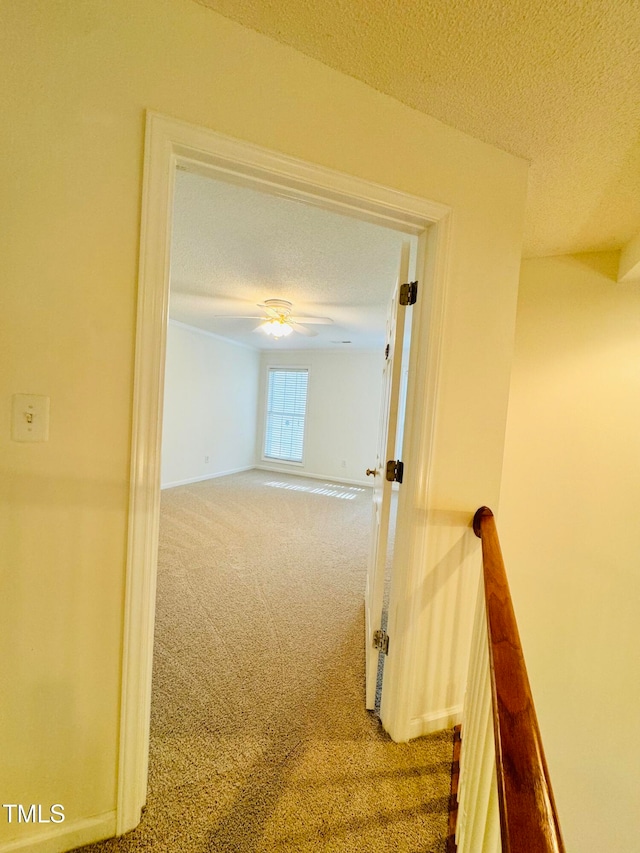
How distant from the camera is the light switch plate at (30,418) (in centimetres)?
81

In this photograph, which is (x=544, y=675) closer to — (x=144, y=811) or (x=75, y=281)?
(x=144, y=811)

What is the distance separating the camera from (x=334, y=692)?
59.7 inches

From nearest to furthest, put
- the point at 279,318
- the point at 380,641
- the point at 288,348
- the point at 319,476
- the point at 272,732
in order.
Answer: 1. the point at 272,732
2. the point at 380,641
3. the point at 279,318
4. the point at 319,476
5. the point at 288,348

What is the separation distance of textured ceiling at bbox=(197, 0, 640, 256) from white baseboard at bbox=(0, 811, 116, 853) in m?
2.26

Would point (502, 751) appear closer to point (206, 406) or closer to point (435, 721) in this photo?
point (435, 721)

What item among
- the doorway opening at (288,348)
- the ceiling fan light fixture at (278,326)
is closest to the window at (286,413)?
the doorway opening at (288,348)

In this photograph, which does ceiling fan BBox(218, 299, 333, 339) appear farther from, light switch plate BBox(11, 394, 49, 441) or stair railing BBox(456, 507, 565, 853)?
stair railing BBox(456, 507, 565, 853)

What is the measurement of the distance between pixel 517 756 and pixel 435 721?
45.9 inches

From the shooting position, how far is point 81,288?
0.84 metres

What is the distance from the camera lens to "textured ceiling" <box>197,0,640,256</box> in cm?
81

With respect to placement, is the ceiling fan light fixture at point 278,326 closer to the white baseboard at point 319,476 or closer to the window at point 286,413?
the window at point 286,413

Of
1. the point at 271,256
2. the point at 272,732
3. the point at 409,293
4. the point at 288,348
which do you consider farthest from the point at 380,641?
the point at 288,348

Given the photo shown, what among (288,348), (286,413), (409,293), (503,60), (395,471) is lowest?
(395,471)

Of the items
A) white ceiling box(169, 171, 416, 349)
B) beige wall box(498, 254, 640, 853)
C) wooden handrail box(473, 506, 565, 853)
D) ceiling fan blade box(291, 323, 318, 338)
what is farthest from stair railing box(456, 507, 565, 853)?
ceiling fan blade box(291, 323, 318, 338)
